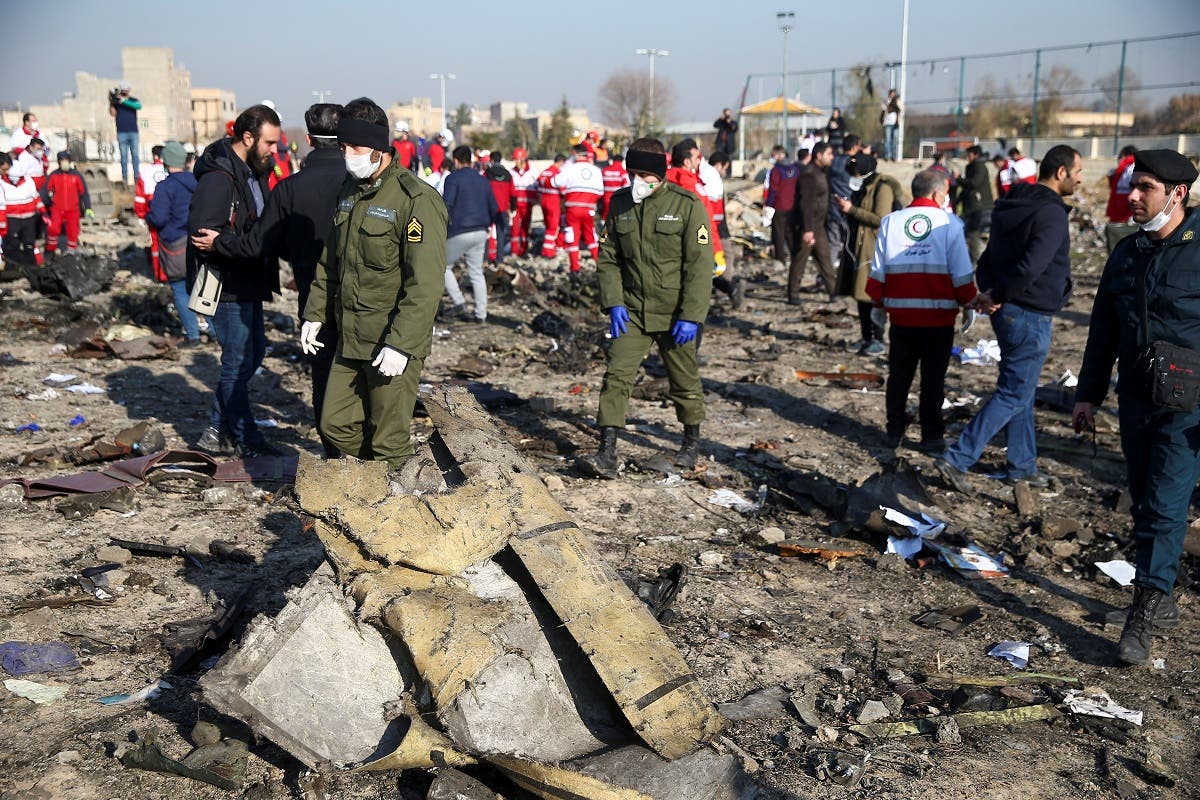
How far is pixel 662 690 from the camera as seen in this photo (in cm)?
308

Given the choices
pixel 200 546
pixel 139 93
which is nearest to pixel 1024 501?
pixel 200 546

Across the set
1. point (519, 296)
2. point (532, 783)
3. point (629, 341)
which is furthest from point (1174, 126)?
point (532, 783)

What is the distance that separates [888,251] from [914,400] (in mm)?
2149

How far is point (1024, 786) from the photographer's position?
318cm

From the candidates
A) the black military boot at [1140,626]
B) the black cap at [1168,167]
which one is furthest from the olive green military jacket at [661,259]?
the black military boot at [1140,626]

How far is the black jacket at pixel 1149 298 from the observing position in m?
4.00

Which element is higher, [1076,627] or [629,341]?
[629,341]

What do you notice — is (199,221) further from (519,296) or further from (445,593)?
(519,296)

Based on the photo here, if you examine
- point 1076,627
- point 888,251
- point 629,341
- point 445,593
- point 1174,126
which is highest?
point 1174,126

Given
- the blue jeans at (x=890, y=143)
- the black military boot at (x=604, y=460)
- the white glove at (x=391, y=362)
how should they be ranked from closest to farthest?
1. the white glove at (x=391, y=362)
2. the black military boot at (x=604, y=460)
3. the blue jeans at (x=890, y=143)

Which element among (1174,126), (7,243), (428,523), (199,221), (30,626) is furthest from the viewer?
(1174,126)

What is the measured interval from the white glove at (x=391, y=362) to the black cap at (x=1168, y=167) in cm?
322

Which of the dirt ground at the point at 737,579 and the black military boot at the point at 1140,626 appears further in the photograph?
the black military boot at the point at 1140,626

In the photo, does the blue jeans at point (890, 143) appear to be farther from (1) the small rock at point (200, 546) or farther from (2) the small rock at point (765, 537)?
(1) the small rock at point (200, 546)
